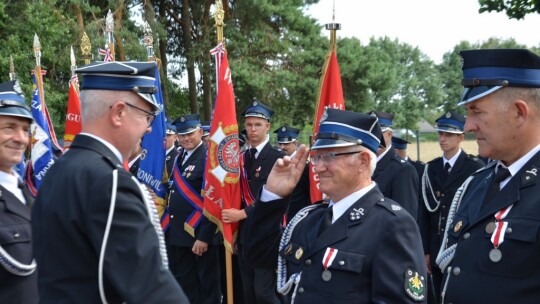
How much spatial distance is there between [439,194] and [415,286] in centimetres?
435

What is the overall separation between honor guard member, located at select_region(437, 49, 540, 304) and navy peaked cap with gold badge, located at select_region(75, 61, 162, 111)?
4.49ft

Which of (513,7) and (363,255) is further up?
(513,7)

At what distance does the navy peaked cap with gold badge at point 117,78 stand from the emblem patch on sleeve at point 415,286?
4.31ft

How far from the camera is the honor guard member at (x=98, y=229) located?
212 centimetres

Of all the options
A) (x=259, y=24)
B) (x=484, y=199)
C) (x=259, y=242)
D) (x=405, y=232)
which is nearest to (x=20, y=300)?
(x=259, y=242)

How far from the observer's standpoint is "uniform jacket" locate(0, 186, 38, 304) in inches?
135

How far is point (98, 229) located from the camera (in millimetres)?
2123

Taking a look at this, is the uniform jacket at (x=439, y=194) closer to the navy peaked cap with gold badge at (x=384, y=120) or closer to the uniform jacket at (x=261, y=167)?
the navy peaked cap with gold badge at (x=384, y=120)

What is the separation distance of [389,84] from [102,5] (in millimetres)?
10728

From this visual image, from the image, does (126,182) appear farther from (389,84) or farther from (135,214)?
(389,84)

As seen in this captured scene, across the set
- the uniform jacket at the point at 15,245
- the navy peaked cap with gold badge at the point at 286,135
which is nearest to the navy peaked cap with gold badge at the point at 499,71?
the uniform jacket at the point at 15,245

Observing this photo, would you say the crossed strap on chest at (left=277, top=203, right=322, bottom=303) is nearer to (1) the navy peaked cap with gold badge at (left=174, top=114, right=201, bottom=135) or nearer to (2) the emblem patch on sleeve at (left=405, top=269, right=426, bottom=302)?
(2) the emblem patch on sleeve at (left=405, top=269, right=426, bottom=302)

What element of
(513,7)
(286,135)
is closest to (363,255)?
(286,135)

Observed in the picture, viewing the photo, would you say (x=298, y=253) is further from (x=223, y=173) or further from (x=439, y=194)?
(x=439, y=194)
